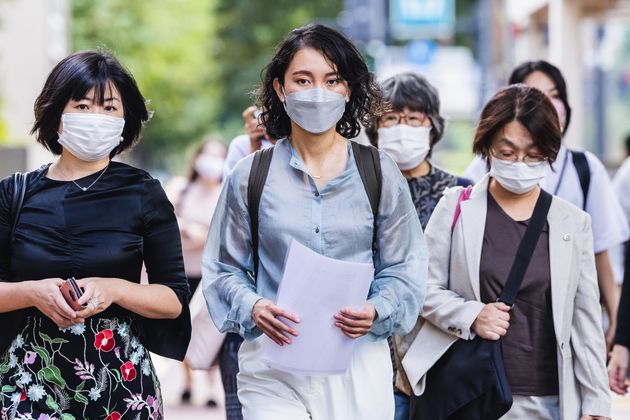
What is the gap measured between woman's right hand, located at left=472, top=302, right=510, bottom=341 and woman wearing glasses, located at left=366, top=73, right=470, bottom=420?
→ 2.89ft

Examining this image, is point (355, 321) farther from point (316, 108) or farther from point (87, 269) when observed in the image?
point (87, 269)

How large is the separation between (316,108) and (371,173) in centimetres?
29

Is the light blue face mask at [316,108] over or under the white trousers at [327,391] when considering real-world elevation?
over

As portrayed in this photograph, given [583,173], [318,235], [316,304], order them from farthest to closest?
[583,173], [318,235], [316,304]

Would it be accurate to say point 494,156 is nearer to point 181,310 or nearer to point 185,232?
point 181,310

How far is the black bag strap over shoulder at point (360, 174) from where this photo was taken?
14.3 ft

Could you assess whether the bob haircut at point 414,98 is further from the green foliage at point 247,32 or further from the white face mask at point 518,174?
the green foliage at point 247,32

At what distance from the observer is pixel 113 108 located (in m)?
4.42

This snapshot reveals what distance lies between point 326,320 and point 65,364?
845mm

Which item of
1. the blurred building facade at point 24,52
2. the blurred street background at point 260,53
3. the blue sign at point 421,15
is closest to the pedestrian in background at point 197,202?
the blurred street background at point 260,53

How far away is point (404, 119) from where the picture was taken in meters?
5.80

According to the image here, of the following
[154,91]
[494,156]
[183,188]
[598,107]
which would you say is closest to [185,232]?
[183,188]

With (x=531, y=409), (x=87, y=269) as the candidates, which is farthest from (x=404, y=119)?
(x=87, y=269)

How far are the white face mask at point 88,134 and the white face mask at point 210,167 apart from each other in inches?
246
